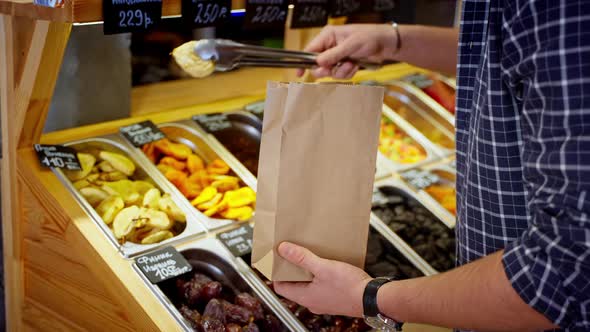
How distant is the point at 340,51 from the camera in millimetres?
2047

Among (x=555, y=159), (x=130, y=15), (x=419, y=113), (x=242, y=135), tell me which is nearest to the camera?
(x=555, y=159)

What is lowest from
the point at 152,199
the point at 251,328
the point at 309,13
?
the point at 251,328

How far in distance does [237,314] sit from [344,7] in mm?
1286

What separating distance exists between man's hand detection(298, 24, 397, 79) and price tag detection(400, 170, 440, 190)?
0.56 metres

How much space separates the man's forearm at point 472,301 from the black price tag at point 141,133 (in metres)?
1.29

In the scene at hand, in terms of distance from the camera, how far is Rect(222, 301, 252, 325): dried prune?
1.69 m

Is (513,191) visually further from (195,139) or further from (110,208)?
(195,139)

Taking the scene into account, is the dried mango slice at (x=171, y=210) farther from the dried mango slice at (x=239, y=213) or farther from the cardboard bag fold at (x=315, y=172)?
the cardboard bag fold at (x=315, y=172)

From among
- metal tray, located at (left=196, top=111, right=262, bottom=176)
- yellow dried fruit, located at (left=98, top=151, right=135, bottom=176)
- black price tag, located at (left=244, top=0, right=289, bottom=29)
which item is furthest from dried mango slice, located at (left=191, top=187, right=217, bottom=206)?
black price tag, located at (left=244, top=0, right=289, bottom=29)

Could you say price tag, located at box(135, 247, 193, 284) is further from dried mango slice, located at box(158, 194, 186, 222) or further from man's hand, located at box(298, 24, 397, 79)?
man's hand, located at box(298, 24, 397, 79)

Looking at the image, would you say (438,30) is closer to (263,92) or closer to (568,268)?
(263,92)

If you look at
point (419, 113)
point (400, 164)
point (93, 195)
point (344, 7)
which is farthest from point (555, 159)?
point (419, 113)

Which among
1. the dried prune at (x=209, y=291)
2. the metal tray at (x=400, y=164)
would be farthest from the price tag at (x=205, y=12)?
the metal tray at (x=400, y=164)

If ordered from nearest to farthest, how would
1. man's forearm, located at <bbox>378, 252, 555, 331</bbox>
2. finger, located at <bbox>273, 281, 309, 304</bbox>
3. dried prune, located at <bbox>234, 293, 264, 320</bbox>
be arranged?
man's forearm, located at <bbox>378, 252, 555, 331</bbox> < finger, located at <bbox>273, 281, 309, 304</bbox> < dried prune, located at <bbox>234, 293, 264, 320</bbox>
